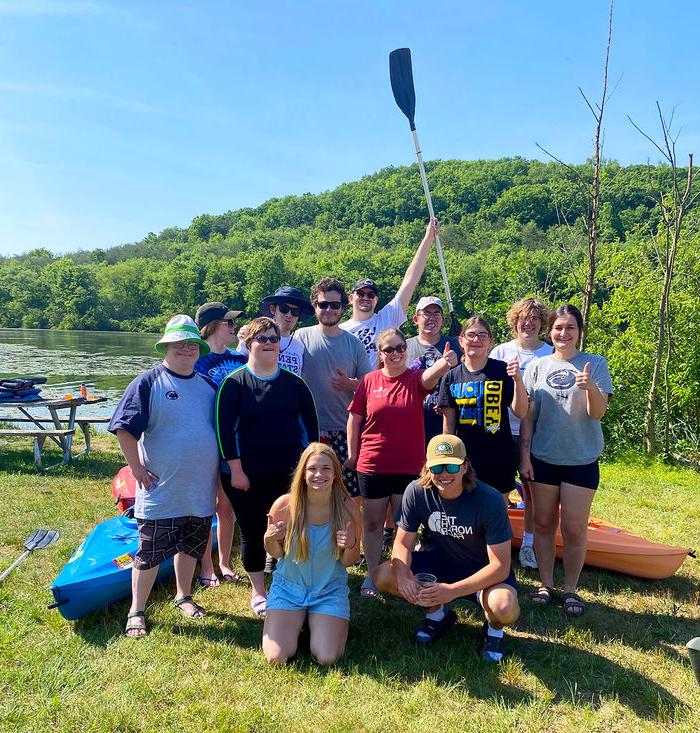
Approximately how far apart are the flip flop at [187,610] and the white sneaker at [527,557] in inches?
97.8

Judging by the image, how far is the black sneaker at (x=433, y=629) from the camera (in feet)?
10.9

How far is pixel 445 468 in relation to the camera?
10.2 feet

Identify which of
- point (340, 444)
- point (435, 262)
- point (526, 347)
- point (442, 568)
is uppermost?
point (435, 262)

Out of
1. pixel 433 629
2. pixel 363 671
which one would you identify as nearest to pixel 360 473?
pixel 433 629

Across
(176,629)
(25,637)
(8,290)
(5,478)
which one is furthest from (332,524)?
(8,290)

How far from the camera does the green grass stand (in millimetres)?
2615

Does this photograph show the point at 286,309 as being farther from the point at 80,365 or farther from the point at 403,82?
the point at 80,365

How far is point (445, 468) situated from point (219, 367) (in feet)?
6.13

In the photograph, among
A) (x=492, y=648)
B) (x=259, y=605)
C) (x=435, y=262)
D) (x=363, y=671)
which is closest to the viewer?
(x=363, y=671)

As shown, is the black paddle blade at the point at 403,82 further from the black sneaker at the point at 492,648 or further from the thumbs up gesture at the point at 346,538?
the black sneaker at the point at 492,648

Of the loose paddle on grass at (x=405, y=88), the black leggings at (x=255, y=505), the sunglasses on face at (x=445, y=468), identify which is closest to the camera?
the sunglasses on face at (x=445, y=468)

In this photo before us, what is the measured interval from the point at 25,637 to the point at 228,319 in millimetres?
2404

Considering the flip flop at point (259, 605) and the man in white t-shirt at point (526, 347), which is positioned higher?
the man in white t-shirt at point (526, 347)

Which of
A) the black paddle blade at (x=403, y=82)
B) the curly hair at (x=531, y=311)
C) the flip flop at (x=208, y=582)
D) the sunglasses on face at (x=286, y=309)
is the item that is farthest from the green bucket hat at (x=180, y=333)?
the black paddle blade at (x=403, y=82)
